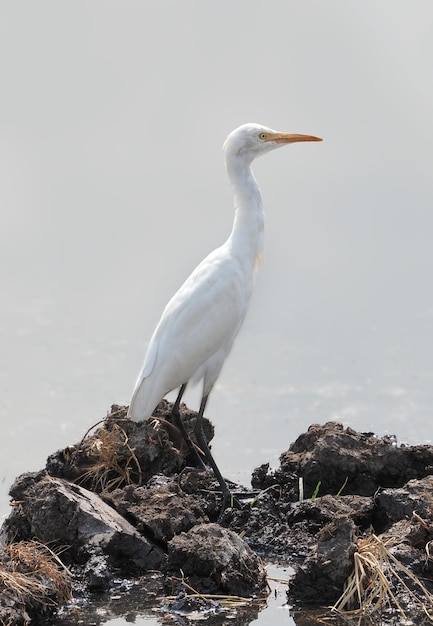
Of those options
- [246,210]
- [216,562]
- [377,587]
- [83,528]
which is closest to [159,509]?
[83,528]

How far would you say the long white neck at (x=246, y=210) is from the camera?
852 centimetres

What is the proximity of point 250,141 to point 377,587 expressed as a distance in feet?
11.6

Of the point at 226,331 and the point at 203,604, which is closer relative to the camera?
the point at 203,604

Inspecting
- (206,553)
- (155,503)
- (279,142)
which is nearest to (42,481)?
(155,503)

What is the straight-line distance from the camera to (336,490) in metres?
7.58

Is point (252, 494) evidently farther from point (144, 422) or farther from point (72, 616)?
point (72, 616)

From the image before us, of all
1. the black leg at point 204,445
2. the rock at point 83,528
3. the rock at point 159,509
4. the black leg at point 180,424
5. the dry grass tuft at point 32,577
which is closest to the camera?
the dry grass tuft at point 32,577

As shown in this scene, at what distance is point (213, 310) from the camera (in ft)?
26.7

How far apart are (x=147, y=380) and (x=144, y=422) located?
0.27 m

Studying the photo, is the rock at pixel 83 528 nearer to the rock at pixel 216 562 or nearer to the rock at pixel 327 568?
the rock at pixel 216 562

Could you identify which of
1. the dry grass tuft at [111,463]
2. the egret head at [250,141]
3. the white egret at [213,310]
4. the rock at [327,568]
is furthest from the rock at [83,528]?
the egret head at [250,141]

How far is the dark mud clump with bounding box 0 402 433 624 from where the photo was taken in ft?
20.5

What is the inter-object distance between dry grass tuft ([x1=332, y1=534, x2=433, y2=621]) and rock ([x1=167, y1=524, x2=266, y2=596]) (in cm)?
47

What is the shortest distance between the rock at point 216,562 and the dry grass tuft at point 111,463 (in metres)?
1.30
